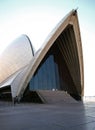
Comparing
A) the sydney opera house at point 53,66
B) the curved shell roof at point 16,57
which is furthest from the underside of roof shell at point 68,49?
the curved shell roof at point 16,57

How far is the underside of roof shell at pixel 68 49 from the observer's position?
922 inches

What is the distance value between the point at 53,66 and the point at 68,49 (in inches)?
128

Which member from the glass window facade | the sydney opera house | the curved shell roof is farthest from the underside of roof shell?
the curved shell roof

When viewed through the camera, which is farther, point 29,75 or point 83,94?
point 83,94

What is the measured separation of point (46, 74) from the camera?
28109mm

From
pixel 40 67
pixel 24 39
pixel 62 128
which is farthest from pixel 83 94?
pixel 62 128

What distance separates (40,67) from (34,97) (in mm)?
6381

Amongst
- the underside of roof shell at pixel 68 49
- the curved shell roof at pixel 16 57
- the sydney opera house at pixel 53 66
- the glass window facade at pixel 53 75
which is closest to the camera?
the underside of roof shell at pixel 68 49

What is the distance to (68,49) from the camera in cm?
2883

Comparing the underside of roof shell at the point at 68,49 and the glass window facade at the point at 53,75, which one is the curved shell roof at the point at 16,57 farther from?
the underside of roof shell at the point at 68,49

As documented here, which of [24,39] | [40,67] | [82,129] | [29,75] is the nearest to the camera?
[82,129]

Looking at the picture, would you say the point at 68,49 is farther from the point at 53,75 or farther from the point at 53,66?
the point at 53,75

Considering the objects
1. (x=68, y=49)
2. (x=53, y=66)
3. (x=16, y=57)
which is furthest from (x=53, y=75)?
(x=16, y=57)

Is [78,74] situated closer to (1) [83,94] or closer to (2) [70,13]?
(1) [83,94]
